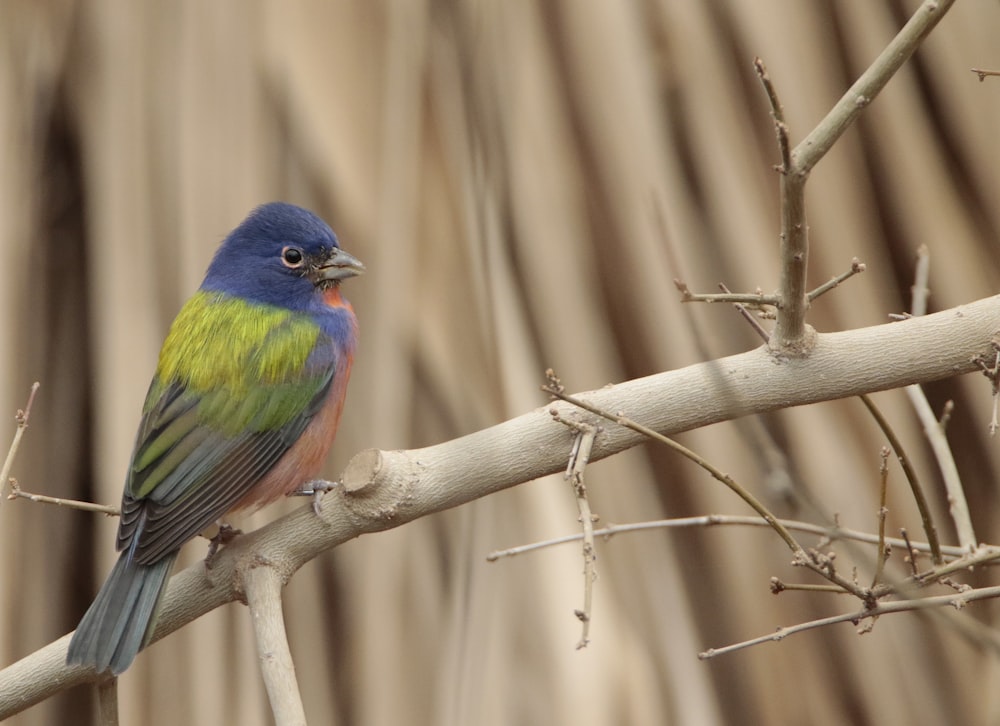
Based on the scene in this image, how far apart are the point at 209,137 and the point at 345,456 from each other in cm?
111

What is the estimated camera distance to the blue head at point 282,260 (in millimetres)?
3252

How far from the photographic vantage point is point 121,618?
2338mm

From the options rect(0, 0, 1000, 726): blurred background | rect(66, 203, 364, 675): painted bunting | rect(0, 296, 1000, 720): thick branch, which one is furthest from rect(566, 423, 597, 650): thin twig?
rect(0, 0, 1000, 726): blurred background

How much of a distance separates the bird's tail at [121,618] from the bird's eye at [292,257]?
99 centimetres

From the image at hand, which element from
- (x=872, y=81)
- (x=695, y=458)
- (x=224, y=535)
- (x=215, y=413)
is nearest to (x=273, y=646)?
(x=695, y=458)

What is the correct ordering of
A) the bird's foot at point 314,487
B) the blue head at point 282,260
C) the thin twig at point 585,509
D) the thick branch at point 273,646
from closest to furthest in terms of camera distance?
the thin twig at point 585,509 → the thick branch at point 273,646 → the bird's foot at point 314,487 → the blue head at point 282,260

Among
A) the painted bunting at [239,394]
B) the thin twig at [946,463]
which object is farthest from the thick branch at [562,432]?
the painted bunting at [239,394]

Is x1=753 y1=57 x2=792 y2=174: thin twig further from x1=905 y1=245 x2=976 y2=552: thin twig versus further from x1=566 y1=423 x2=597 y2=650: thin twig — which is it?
x1=905 y1=245 x2=976 y2=552: thin twig

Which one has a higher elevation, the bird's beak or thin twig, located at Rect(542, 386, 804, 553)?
the bird's beak

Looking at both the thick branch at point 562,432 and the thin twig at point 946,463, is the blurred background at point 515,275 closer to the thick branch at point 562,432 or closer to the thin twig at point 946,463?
the thin twig at point 946,463

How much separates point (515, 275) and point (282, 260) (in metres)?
0.74

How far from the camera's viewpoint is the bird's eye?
3.28 metres

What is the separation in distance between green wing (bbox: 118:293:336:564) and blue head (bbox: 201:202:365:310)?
7cm

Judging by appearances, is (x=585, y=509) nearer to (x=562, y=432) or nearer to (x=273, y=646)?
(x=562, y=432)
